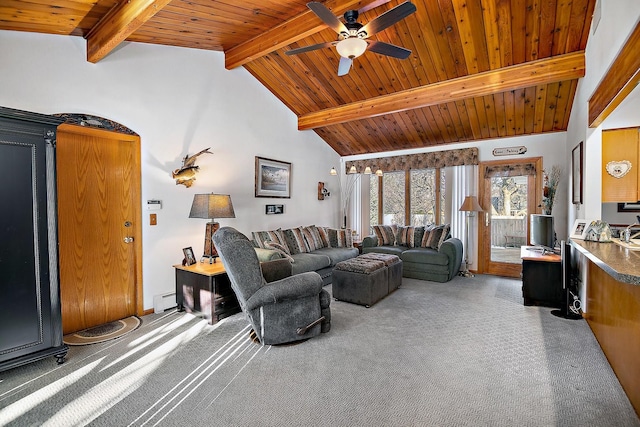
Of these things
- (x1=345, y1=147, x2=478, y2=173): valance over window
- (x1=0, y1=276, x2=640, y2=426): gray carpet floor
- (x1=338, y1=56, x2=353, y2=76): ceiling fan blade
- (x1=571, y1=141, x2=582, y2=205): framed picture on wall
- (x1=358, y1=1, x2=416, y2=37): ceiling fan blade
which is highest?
(x1=358, y1=1, x2=416, y2=37): ceiling fan blade

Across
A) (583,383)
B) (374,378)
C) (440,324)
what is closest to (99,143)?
(374,378)

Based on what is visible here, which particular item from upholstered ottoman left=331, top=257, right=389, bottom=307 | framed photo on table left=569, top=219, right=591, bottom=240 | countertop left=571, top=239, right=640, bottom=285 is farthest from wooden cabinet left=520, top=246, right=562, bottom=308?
upholstered ottoman left=331, top=257, right=389, bottom=307

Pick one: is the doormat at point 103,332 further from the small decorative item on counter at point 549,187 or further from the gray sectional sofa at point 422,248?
the small decorative item on counter at point 549,187

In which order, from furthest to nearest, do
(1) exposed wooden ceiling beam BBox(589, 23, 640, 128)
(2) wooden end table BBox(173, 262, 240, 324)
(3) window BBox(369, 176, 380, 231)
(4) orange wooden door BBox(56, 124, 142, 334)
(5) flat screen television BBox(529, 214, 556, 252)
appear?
(3) window BBox(369, 176, 380, 231), (5) flat screen television BBox(529, 214, 556, 252), (2) wooden end table BBox(173, 262, 240, 324), (4) orange wooden door BBox(56, 124, 142, 334), (1) exposed wooden ceiling beam BBox(589, 23, 640, 128)

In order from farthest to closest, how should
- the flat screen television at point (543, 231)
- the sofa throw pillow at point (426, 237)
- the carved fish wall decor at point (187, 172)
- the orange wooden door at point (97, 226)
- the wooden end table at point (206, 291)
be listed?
the sofa throw pillow at point (426, 237), the flat screen television at point (543, 231), the carved fish wall decor at point (187, 172), the wooden end table at point (206, 291), the orange wooden door at point (97, 226)

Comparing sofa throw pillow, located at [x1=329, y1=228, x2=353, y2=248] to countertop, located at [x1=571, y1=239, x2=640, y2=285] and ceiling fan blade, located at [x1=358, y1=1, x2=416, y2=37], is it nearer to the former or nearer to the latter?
countertop, located at [x1=571, y1=239, x2=640, y2=285]

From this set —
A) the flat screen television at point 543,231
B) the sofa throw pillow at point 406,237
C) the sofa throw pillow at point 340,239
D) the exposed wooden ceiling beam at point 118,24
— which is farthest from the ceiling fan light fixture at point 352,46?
the sofa throw pillow at point 406,237

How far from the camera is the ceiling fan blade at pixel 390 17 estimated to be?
91.2 inches

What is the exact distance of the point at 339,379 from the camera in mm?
2268

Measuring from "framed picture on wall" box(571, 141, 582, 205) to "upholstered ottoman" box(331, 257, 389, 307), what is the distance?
253 cm

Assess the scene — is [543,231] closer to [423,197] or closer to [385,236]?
[423,197]

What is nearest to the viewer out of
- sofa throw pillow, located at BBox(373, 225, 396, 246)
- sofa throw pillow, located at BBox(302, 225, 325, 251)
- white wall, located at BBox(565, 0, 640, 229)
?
white wall, located at BBox(565, 0, 640, 229)

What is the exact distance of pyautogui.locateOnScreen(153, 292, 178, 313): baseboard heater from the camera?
12.2 feet

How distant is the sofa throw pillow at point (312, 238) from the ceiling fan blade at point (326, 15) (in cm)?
348
